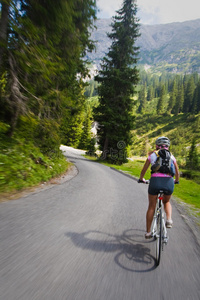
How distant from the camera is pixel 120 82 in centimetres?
2222

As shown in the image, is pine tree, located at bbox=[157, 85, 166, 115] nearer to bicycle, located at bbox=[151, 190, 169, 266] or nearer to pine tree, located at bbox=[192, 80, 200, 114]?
pine tree, located at bbox=[192, 80, 200, 114]

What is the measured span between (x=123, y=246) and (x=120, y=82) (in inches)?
870

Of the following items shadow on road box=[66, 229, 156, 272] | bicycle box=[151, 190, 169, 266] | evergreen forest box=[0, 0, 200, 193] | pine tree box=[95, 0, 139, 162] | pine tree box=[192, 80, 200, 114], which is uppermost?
pine tree box=[192, 80, 200, 114]

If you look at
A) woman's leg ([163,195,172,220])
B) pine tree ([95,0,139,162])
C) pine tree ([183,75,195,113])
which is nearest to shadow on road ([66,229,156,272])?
woman's leg ([163,195,172,220])

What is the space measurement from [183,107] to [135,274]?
11126cm

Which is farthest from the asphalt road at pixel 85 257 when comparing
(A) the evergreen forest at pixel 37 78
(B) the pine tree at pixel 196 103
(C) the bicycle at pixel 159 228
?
(B) the pine tree at pixel 196 103

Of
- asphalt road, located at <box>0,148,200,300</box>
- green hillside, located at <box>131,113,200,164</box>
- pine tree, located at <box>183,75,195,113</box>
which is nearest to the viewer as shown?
asphalt road, located at <box>0,148,200,300</box>

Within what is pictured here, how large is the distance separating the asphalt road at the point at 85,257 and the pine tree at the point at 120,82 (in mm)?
18609

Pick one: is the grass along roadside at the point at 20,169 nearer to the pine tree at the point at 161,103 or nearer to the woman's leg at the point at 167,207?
the woman's leg at the point at 167,207

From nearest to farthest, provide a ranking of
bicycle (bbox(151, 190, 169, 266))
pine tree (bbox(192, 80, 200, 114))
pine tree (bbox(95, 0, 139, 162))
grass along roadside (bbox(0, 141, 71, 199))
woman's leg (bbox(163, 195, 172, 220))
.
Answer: bicycle (bbox(151, 190, 169, 266))
woman's leg (bbox(163, 195, 172, 220))
grass along roadside (bbox(0, 141, 71, 199))
pine tree (bbox(95, 0, 139, 162))
pine tree (bbox(192, 80, 200, 114))

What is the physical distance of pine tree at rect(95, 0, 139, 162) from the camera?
2222 centimetres

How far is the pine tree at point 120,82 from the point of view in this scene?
22.2 meters

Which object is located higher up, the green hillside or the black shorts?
the green hillside

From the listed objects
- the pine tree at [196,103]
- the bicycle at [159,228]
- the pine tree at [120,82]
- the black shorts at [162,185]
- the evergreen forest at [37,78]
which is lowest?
the bicycle at [159,228]
